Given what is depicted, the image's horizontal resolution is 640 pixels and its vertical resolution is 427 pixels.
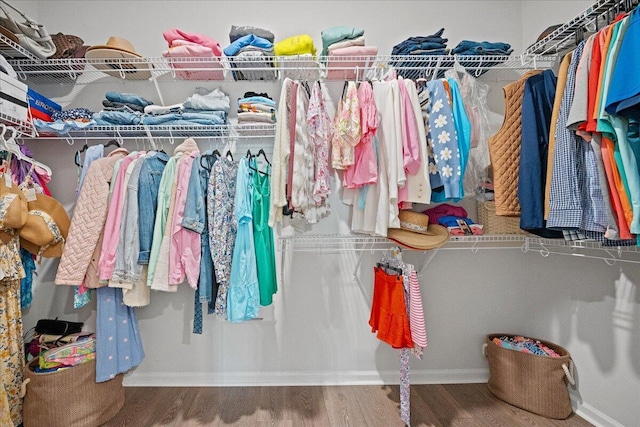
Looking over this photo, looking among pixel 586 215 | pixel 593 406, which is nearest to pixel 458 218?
pixel 586 215

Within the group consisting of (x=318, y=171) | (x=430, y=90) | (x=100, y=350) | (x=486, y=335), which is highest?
(x=430, y=90)

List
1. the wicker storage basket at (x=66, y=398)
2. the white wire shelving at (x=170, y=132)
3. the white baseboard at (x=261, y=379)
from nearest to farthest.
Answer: the wicker storage basket at (x=66, y=398) → the white wire shelving at (x=170, y=132) → the white baseboard at (x=261, y=379)

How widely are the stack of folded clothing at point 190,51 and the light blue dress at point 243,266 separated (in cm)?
75

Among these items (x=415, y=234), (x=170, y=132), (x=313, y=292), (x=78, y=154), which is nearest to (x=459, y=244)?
(x=415, y=234)

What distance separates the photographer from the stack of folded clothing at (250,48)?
1.86 metres

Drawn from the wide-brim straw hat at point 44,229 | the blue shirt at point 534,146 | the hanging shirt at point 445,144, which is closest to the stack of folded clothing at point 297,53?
the hanging shirt at point 445,144

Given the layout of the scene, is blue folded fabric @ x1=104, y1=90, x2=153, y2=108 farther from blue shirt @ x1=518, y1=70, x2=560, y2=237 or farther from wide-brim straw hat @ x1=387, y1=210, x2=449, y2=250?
blue shirt @ x1=518, y1=70, x2=560, y2=237

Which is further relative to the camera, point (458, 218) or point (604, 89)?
point (458, 218)

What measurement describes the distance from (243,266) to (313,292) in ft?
2.20

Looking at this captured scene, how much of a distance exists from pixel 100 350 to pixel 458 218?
2256 millimetres

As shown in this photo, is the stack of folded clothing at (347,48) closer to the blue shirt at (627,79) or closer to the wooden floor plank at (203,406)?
the blue shirt at (627,79)

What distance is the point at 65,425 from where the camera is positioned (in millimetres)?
1671

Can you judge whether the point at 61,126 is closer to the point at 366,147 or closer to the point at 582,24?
the point at 366,147

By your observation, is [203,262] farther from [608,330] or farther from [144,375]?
[608,330]
